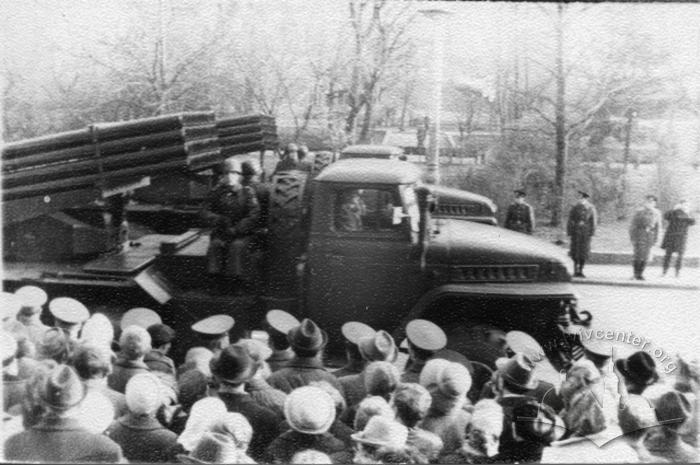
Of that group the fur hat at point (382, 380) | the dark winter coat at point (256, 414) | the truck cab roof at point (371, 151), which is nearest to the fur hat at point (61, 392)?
the dark winter coat at point (256, 414)

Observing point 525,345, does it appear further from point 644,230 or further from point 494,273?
point 644,230

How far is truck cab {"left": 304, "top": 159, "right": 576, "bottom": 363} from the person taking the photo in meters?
4.36

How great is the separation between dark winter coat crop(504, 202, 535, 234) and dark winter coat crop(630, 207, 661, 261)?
61cm

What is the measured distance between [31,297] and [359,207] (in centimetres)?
207

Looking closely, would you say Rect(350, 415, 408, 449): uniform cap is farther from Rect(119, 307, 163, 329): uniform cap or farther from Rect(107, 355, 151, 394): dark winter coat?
Rect(119, 307, 163, 329): uniform cap

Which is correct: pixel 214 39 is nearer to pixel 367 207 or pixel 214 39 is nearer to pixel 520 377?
pixel 367 207

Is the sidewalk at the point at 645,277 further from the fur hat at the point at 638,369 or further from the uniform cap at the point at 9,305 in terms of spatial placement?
the uniform cap at the point at 9,305

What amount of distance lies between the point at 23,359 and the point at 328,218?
193 cm

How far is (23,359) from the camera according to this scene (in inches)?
158

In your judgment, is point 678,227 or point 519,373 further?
point 678,227

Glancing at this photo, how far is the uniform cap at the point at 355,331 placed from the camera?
4203 millimetres

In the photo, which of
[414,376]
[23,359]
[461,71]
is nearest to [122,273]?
[23,359]

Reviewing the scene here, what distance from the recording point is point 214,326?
440cm

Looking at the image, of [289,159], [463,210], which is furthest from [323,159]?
[463,210]
